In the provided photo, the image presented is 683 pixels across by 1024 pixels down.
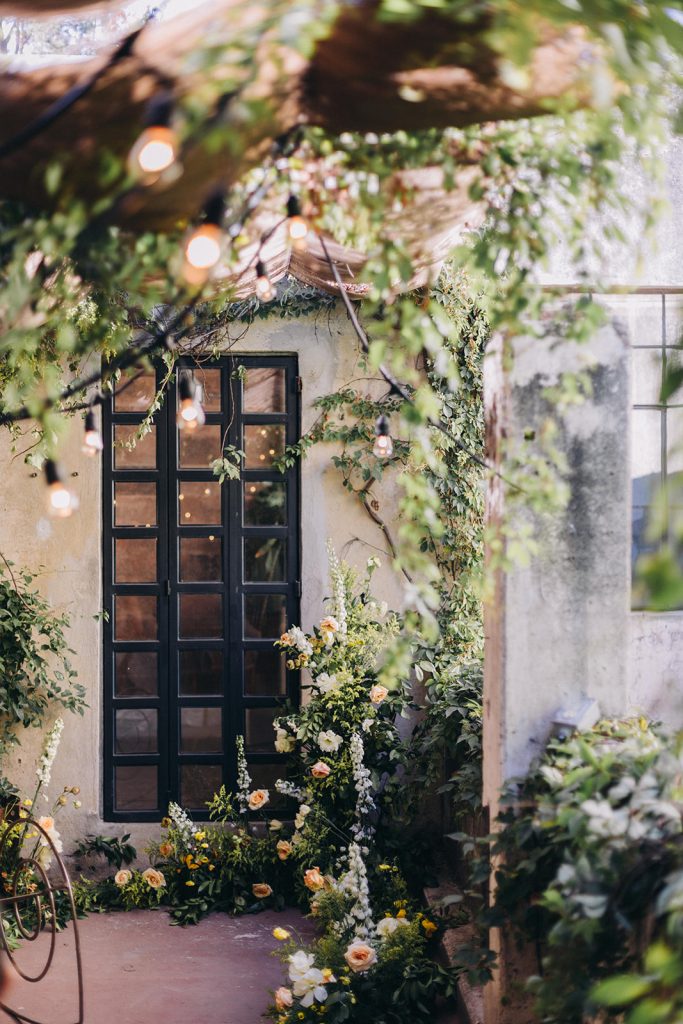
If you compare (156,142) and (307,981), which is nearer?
(156,142)

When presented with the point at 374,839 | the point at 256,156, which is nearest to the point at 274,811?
the point at 374,839

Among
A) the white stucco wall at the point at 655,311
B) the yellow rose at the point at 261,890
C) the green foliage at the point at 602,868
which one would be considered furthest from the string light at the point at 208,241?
the yellow rose at the point at 261,890

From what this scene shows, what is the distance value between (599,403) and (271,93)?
1484 millimetres

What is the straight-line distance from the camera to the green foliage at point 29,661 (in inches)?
200

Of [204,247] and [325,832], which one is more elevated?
[204,247]

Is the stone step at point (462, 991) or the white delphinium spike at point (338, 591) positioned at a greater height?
the white delphinium spike at point (338, 591)

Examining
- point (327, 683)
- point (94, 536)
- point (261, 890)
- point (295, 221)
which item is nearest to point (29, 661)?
point (94, 536)

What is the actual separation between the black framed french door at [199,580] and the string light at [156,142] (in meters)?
3.69

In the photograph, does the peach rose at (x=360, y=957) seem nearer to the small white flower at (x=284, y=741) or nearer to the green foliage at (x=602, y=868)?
the green foliage at (x=602, y=868)

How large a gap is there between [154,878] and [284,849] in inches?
30.1

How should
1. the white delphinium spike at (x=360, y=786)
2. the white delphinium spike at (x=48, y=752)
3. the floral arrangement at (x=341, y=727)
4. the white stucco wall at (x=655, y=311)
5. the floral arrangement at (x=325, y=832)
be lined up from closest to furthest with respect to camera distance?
the floral arrangement at (x=325, y=832) < the white delphinium spike at (x=360, y=786) < the floral arrangement at (x=341, y=727) < the white delphinium spike at (x=48, y=752) < the white stucco wall at (x=655, y=311)

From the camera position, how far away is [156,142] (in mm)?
1777

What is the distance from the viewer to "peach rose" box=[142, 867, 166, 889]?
5.04 meters

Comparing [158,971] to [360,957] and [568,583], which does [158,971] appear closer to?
[360,957]
